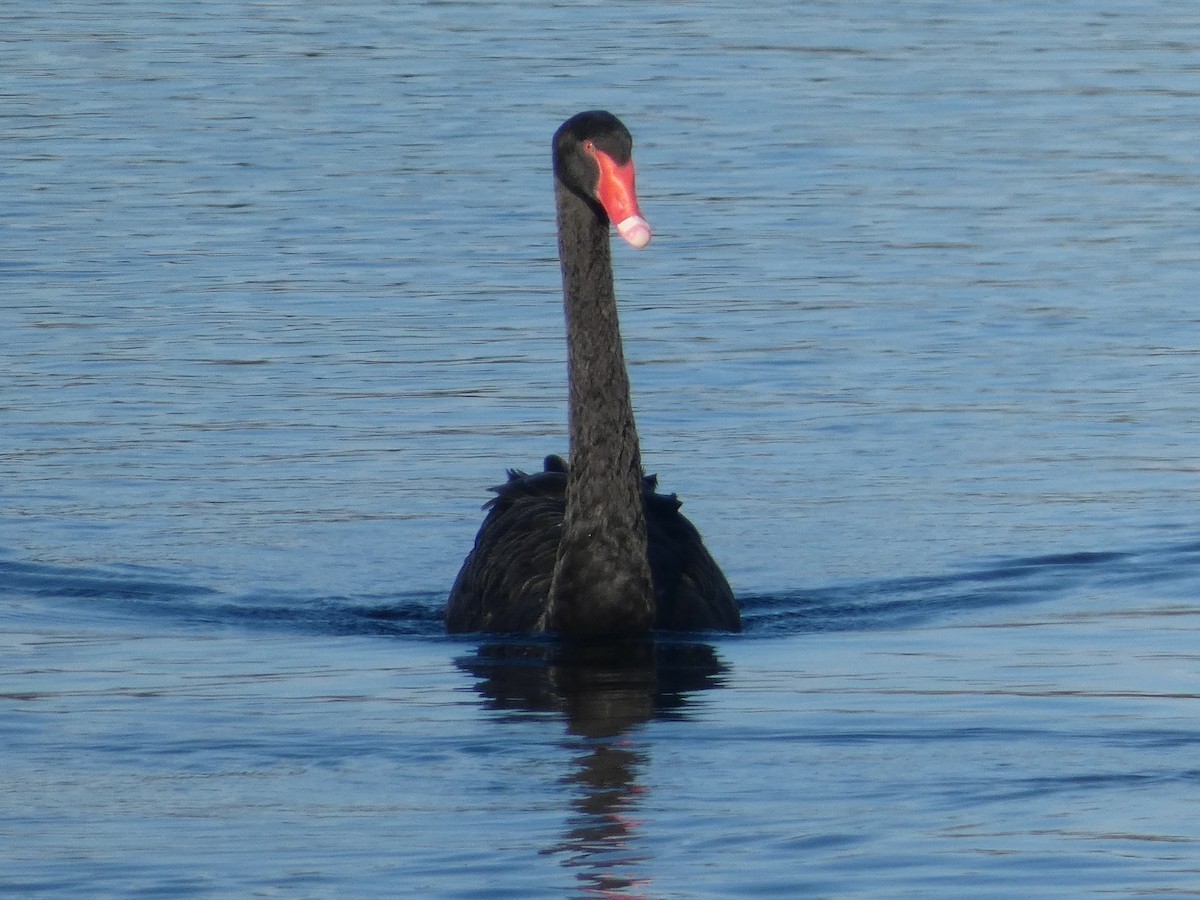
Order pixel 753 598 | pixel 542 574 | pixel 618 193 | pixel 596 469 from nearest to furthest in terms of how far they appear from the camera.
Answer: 1. pixel 618 193
2. pixel 596 469
3. pixel 542 574
4. pixel 753 598

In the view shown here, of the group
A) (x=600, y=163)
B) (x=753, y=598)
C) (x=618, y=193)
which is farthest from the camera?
(x=753, y=598)

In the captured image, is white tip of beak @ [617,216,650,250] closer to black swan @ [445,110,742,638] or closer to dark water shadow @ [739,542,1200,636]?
black swan @ [445,110,742,638]

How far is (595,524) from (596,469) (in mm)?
197

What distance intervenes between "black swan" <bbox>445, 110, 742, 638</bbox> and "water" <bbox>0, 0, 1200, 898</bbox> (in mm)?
189

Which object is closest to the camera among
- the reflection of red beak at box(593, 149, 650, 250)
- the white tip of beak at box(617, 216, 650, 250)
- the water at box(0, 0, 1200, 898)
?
the water at box(0, 0, 1200, 898)

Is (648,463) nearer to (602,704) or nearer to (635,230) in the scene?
(635,230)

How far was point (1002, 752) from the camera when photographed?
716 centimetres

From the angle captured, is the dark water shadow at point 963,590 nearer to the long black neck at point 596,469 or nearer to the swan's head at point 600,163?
the long black neck at point 596,469

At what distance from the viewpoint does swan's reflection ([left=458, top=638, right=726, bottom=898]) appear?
20.5 ft

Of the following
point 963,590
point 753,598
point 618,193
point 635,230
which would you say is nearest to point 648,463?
point 753,598

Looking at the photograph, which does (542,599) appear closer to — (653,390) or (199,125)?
(653,390)

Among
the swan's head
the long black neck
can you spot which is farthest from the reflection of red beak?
the long black neck

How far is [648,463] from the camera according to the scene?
12.2 m

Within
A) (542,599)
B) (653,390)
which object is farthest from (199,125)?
Answer: (542,599)
